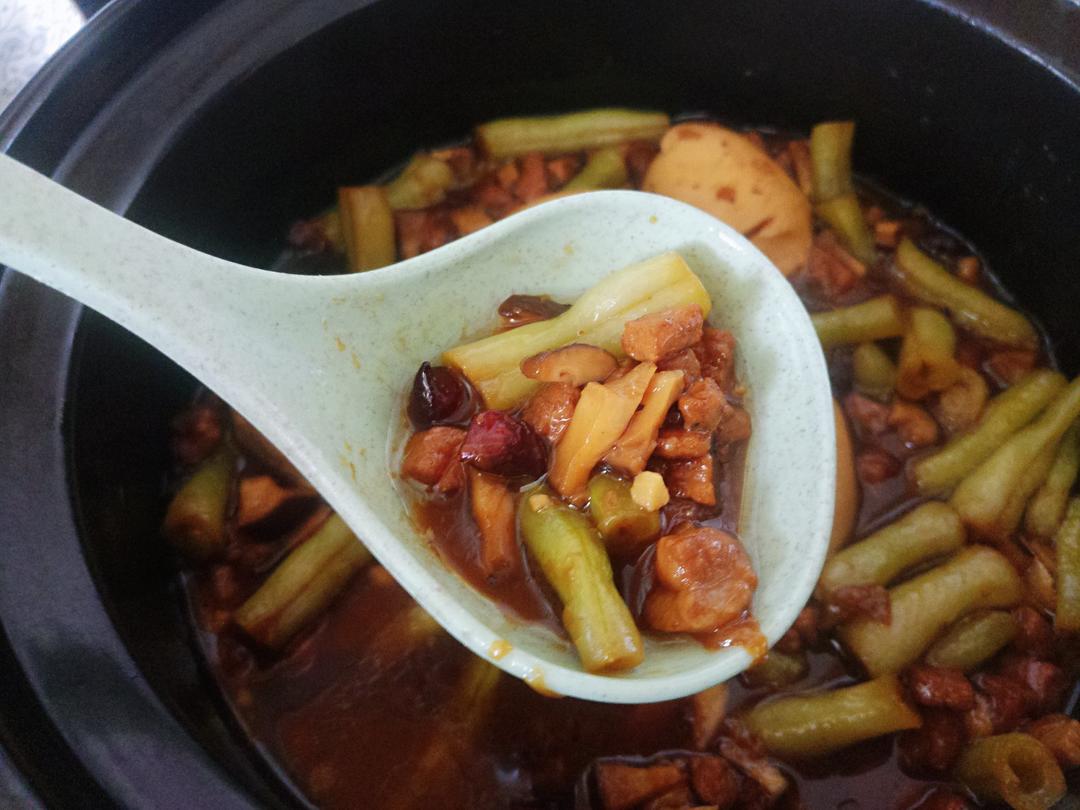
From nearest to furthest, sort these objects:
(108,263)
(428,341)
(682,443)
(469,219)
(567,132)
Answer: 1. (108,263)
2. (682,443)
3. (428,341)
4. (469,219)
5. (567,132)

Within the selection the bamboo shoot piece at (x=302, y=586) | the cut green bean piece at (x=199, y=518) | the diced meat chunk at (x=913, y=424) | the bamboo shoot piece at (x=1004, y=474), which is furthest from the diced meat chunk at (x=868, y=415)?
the cut green bean piece at (x=199, y=518)

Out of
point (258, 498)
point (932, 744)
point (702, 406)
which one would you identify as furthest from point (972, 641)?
point (258, 498)

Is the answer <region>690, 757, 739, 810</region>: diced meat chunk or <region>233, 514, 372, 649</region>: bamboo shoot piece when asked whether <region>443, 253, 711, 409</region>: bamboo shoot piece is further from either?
<region>690, 757, 739, 810</region>: diced meat chunk

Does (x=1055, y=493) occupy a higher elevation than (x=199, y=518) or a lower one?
lower

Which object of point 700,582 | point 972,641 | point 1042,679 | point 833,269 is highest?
point 700,582

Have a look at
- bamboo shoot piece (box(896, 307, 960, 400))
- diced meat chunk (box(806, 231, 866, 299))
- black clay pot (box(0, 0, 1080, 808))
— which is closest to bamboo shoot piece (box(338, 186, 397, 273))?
black clay pot (box(0, 0, 1080, 808))

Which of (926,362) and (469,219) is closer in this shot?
(926,362)

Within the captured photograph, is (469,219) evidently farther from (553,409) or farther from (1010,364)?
(1010,364)
